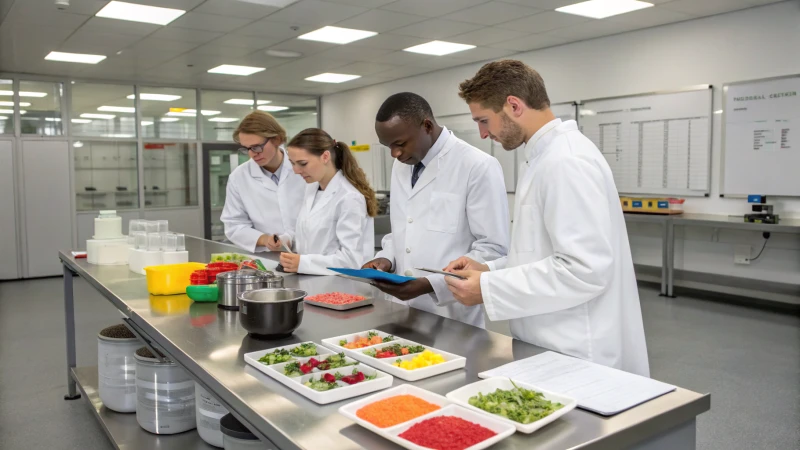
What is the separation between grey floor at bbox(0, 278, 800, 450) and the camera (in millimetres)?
2990

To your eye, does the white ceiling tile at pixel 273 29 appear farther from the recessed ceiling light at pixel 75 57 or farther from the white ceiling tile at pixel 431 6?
the recessed ceiling light at pixel 75 57

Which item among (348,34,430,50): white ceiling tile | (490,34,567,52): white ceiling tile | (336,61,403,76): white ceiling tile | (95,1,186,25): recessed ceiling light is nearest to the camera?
(95,1,186,25): recessed ceiling light

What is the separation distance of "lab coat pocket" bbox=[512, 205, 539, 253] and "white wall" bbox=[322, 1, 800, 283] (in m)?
5.01

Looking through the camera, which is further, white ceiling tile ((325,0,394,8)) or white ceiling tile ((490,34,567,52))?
white ceiling tile ((490,34,567,52))

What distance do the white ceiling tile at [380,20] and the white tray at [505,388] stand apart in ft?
15.8

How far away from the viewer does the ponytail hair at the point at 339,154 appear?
108 inches

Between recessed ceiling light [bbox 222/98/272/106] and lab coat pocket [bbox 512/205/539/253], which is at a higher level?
recessed ceiling light [bbox 222/98/272/106]

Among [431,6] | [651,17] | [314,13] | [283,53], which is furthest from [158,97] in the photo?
[651,17]

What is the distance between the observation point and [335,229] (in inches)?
110

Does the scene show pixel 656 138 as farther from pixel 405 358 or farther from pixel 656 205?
pixel 405 358

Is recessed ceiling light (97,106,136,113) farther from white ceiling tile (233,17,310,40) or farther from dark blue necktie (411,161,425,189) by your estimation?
dark blue necktie (411,161,425,189)

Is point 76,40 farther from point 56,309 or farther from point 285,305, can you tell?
point 285,305

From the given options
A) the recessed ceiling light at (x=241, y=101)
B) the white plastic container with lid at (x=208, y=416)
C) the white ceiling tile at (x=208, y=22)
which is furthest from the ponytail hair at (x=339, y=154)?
the recessed ceiling light at (x=241, y=101)

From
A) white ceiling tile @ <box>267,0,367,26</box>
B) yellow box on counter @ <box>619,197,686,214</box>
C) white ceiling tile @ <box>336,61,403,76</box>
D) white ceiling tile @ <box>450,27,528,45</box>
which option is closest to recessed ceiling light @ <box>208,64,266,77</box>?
white ceiling tile @ <box>336,61,403,76</box>
